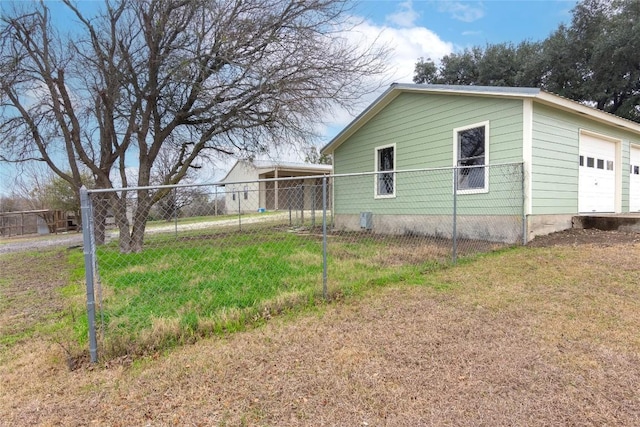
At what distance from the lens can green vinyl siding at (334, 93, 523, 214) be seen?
722 centimetres

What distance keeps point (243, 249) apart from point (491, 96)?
5990 mm

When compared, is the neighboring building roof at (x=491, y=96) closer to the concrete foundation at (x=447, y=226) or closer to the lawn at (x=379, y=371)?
the concrete foundation at (x=447, y=226)

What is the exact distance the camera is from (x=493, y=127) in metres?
7.37

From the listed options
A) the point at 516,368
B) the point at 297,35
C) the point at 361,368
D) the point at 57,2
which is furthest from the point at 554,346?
the point at 57,2

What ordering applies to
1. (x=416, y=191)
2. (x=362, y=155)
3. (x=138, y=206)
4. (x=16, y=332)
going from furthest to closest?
(x=362, y=155) → (x=416, y=191) → (x=138, y=206) → (x=16, y=332)

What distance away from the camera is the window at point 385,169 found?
384 inches

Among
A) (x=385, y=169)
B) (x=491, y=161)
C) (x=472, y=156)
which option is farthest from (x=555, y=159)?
(x=385, y=169)

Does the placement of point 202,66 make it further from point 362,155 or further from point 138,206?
point 362,155

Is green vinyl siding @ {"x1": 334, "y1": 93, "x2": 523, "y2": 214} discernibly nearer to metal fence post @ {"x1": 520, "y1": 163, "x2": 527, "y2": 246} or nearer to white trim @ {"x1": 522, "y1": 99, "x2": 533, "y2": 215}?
white trim @ {"x1": 522, "y1": 99, "x2": 533, "y2": 215}

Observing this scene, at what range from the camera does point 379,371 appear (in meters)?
2.38

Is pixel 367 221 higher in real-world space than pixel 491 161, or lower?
lower

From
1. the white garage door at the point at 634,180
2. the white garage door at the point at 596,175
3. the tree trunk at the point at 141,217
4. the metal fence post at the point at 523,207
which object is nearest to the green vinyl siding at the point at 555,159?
the metal fence post at the point at 523,207

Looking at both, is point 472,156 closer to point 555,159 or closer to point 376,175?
point 555,159

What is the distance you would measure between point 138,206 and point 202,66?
3.50m
